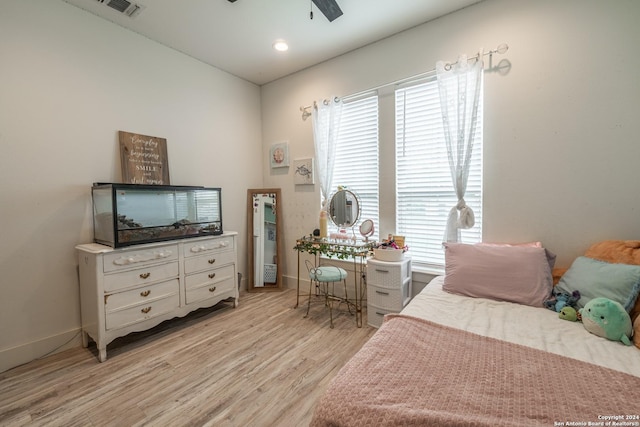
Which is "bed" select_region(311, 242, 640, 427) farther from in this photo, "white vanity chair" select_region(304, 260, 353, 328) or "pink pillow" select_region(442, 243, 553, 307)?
"white vanity chair" select_region(304, 260, 353, 328)

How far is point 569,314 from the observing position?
1.58m

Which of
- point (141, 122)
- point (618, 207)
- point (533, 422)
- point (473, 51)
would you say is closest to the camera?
point (533, 422)

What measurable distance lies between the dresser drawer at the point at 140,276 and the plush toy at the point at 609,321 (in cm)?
302

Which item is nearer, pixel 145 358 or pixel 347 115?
pixel 145 358

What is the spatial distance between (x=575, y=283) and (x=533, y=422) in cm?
132

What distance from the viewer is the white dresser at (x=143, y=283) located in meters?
2.11

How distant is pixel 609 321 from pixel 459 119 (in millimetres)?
1716

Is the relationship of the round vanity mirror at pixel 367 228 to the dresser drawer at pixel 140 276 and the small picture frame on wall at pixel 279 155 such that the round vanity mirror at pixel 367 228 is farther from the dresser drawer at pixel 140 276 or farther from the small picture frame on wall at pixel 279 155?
the dresser drawer at pixel 140 276

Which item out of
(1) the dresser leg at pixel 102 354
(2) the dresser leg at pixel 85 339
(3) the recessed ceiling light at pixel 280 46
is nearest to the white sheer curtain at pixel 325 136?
(3) the recessed ceiling light at pixel 280 46

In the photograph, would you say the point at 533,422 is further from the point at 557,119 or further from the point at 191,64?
the point at 191,64

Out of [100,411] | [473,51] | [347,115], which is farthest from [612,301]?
[100,411]

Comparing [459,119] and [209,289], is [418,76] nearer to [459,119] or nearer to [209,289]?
[459,119]

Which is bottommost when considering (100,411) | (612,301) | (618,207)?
(100,411)

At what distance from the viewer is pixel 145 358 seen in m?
2.15
